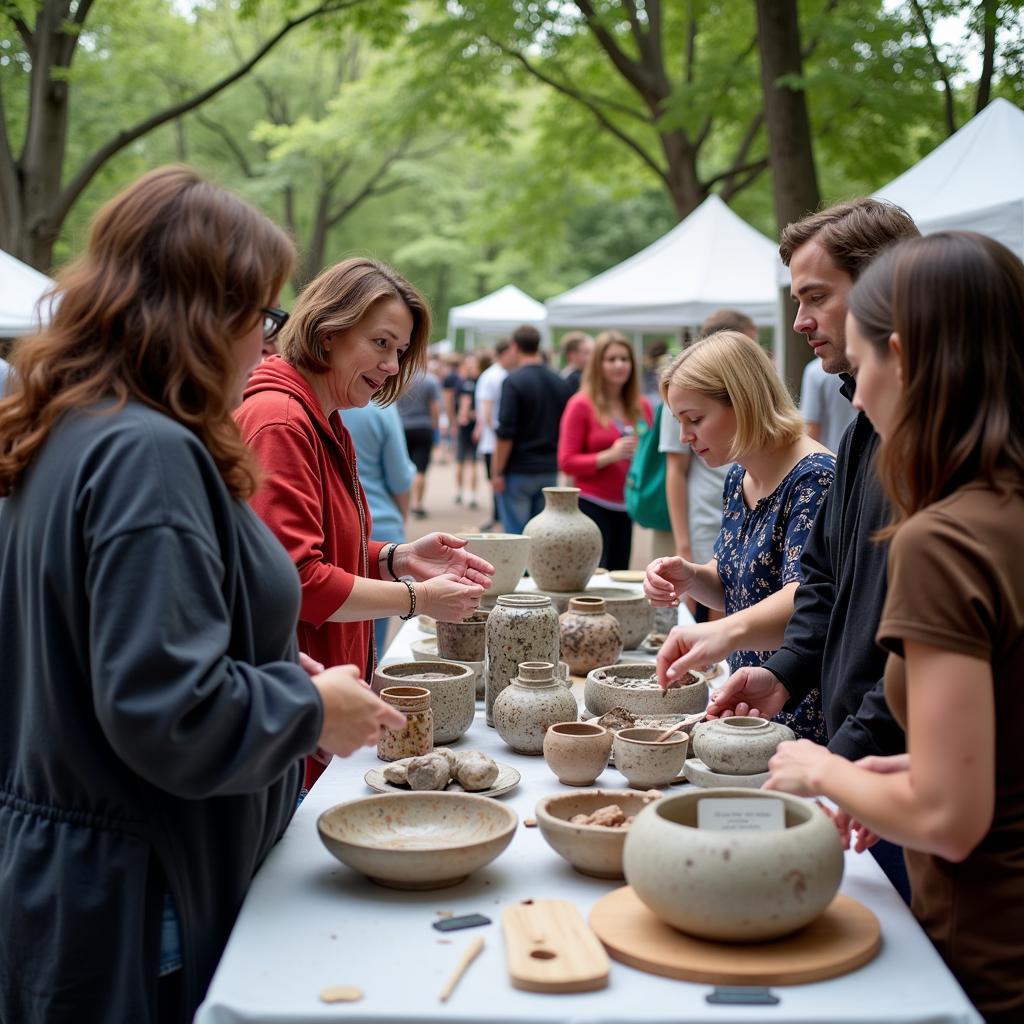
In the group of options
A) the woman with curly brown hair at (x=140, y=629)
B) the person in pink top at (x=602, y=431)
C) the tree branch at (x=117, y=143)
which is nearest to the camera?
the woman with curly brown hair at (x=140, y=629)

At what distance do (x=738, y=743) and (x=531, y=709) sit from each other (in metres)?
0.48

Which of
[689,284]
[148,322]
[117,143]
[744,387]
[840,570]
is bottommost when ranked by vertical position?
[840,570]

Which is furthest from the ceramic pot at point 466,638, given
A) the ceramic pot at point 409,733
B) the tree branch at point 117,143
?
the tree branch at point 117,143

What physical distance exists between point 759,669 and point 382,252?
86.2 feet

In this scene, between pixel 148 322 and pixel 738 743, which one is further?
pixel 738 743

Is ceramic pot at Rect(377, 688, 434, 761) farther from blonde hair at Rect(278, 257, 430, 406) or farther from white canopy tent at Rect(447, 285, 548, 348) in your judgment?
white canopy tent at Rect(447, 285, 548, 348)

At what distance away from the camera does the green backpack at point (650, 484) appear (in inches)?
→ 219

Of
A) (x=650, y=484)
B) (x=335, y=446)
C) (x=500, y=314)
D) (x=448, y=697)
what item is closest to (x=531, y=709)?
(x=448, y=697)

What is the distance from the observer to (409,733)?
2.26 meters

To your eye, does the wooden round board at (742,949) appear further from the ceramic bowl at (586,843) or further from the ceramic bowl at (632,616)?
the ceramic bowl at (632,616)

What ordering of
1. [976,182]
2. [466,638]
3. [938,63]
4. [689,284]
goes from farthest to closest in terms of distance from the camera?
[689,284] → [938,63] → [976,182] → [466,638]

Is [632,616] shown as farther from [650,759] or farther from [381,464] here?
[381,464]

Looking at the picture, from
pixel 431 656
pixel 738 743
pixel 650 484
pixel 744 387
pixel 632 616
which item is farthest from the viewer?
pixel 650 484

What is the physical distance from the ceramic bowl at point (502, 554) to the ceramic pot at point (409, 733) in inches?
43.9
